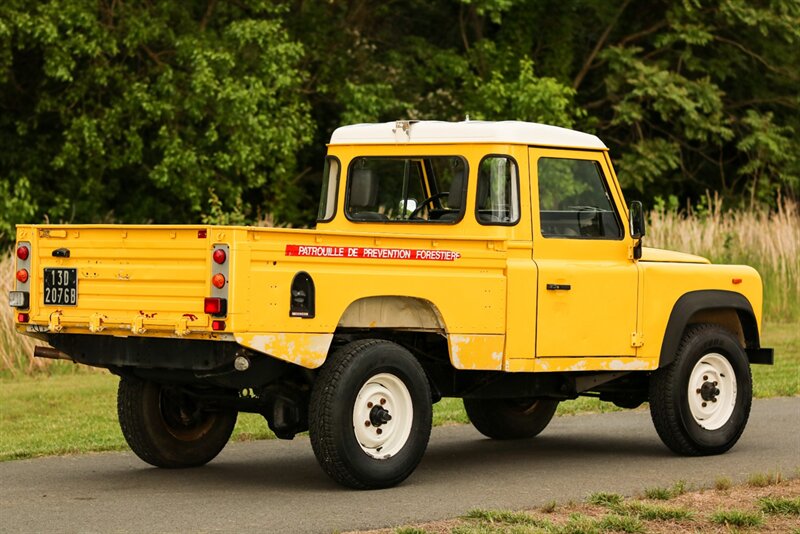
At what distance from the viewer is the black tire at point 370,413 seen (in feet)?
32.0

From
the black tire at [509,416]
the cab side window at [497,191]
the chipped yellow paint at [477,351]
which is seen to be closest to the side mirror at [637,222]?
the cab side window at [497,191]

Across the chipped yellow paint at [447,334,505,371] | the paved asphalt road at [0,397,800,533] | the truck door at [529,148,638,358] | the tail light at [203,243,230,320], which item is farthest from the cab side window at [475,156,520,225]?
the tail light at [203,243,230,320]

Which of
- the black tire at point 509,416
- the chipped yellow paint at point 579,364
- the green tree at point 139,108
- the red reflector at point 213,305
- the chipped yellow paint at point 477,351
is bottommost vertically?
the black tire at point 509,416

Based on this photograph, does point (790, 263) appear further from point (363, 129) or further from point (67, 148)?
point (363, 129)

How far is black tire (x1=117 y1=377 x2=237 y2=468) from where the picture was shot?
431 inches

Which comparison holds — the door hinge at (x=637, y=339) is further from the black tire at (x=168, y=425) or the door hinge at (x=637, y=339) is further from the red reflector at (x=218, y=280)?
the red reflector at (x=218, y=280)

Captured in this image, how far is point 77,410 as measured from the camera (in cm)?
1459

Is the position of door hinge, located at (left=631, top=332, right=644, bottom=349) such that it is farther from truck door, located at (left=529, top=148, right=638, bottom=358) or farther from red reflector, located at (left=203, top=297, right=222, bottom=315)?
red reflector, located at (left=203, top=297, right=222, bottom=315)

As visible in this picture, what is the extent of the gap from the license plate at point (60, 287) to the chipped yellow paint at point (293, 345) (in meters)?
1.37

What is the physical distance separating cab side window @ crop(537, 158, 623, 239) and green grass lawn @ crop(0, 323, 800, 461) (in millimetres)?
3121

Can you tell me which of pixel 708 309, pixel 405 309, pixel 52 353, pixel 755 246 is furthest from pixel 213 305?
pixel 755 246

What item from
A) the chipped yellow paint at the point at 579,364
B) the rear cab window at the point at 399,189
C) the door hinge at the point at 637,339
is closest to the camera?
the chipped yellow paint at the point at 579,364

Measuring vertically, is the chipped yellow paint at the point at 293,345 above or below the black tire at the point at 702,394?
above

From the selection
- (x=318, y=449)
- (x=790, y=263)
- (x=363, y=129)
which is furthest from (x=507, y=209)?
(x=790, y=263)
